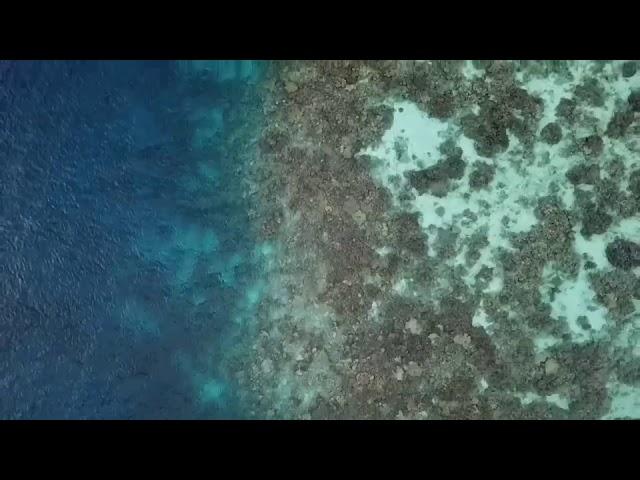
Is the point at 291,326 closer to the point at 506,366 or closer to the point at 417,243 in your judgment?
the point at 417,243

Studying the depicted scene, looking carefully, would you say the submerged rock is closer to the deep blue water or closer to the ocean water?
the ocean water

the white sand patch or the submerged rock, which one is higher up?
the submerged rock

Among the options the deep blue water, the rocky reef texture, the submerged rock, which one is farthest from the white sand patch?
the deep blue water

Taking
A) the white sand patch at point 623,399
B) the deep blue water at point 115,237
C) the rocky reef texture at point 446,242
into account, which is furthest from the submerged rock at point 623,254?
the deep blue water at point 115,237

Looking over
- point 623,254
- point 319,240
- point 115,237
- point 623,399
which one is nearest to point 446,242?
point 319,240

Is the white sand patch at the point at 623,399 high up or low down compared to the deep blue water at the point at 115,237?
down

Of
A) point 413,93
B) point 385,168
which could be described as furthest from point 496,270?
point 413,93

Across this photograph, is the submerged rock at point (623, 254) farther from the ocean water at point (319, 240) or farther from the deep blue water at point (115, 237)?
the deep blue water at point (115, 237)

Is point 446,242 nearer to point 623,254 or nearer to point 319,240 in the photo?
point 319,240
